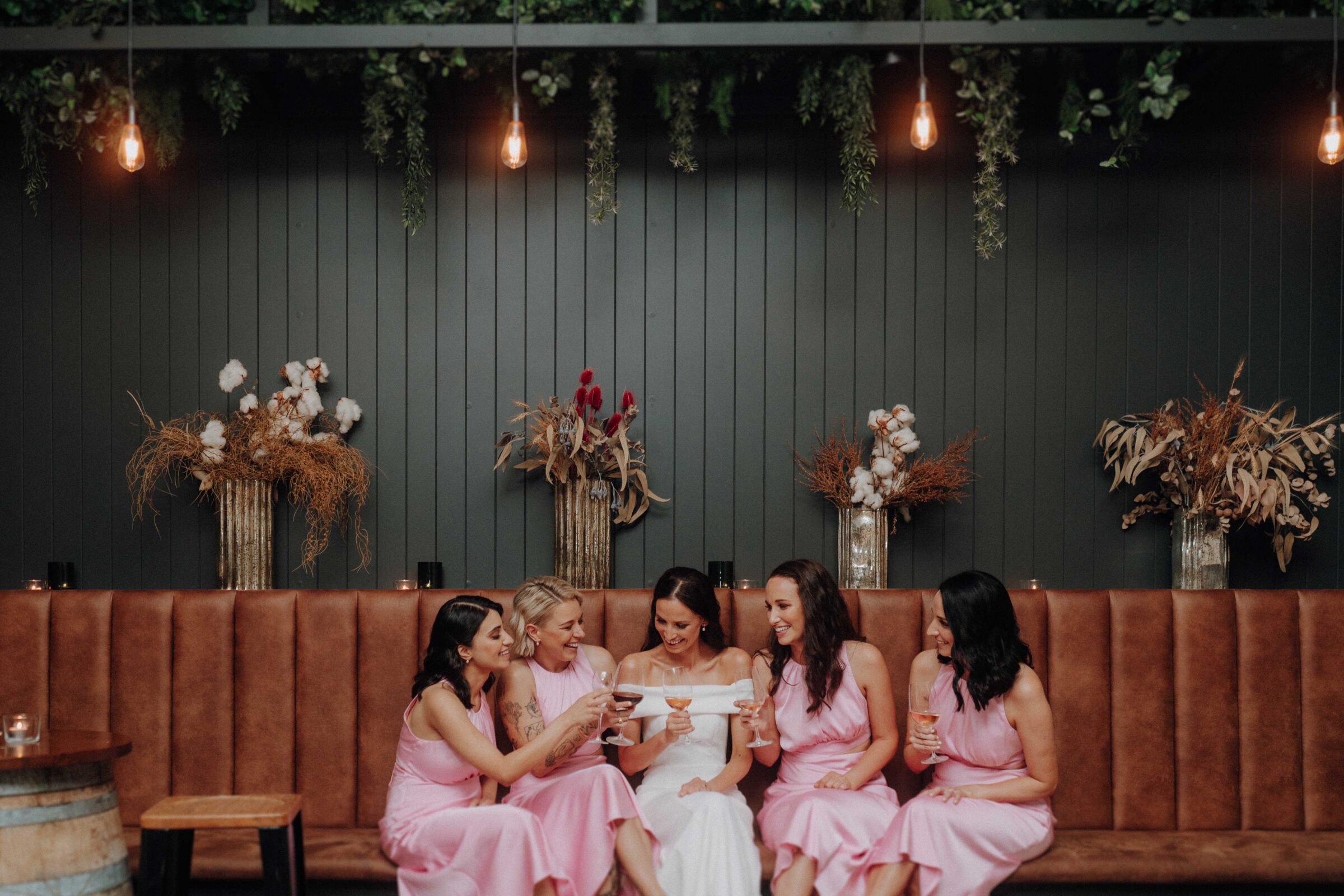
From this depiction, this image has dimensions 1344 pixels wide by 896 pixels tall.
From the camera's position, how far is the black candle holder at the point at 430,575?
344 cm

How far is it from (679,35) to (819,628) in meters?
1.91

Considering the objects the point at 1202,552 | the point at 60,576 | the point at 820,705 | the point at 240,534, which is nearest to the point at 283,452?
the point at 240,534

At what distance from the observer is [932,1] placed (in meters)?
3.18

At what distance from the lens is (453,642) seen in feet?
9.36

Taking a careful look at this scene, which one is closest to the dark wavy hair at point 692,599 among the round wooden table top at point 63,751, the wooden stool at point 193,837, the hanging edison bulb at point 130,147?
the wooden stool at point 193,837

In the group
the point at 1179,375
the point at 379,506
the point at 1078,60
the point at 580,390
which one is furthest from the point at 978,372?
the point at 379,506

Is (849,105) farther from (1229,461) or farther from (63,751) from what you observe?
(63,751)

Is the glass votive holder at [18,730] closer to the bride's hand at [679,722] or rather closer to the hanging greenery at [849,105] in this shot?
the bride's hand at [679,722]

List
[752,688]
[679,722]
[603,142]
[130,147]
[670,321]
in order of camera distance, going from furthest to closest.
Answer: [670,321] < [603,142] < [752,688] < [130,147] < [679,722]

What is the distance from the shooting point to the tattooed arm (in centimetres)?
289

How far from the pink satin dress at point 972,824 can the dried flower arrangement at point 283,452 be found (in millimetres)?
2105

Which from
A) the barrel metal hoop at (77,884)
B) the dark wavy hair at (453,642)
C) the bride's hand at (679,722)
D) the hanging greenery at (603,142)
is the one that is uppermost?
the hanging greenery at (603,142)

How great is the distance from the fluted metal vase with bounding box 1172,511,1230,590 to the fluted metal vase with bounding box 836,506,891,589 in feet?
3.33

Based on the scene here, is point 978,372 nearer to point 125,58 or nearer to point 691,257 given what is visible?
point 691,257
